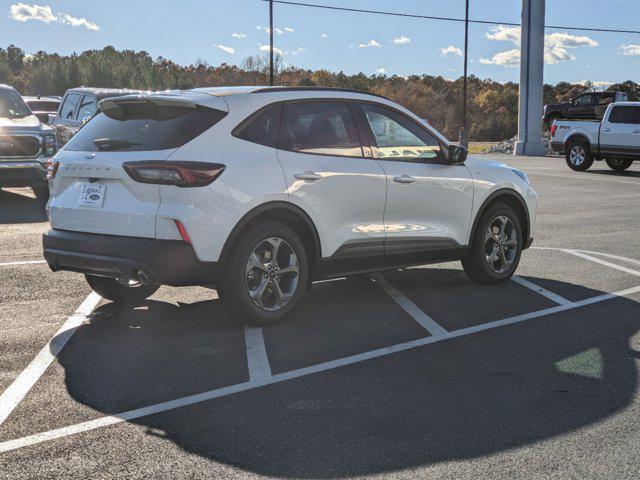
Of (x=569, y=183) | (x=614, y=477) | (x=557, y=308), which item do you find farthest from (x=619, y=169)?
(x=614, y=477)

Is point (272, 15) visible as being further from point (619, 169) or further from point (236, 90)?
point (236, 90)

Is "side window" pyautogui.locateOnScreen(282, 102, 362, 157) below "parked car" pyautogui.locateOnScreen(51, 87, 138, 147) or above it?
below

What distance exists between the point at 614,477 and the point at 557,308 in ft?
11.2

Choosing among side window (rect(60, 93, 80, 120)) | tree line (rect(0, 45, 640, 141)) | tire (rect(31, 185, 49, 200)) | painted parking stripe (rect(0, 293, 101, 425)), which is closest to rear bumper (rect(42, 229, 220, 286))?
painted parking stripe (rect(0, 293, 101, 425))

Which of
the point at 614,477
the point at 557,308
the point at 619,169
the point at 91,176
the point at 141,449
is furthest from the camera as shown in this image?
the point at 619,169

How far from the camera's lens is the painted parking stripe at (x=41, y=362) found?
14.9 feet

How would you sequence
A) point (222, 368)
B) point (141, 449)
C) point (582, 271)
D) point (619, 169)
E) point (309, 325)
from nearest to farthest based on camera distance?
point (141, 449) < point (222, 368) < point (309, 325) < point (582, 271) < point (619, 169)

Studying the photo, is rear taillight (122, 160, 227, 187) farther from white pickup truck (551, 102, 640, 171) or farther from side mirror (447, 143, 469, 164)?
white pickup truck (551, 102, 640, 171)

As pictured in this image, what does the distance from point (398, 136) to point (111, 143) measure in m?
2.46

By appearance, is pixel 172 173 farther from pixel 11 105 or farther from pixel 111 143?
pixel 11 105

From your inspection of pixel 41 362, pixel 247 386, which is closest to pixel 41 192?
pixel 41 362

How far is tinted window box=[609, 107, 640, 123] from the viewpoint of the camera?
2322 cm

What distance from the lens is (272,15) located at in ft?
141

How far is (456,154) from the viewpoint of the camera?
286 inches
